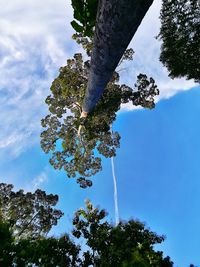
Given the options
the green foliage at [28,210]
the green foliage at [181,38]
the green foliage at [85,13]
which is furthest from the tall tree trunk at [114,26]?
the green foliage at [28,210]

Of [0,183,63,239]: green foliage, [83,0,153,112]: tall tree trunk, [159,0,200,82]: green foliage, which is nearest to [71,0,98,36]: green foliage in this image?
[83,0,153,112]: tall tree trunk

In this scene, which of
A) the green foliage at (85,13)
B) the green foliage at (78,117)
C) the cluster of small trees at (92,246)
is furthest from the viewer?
the green foliage at (78,117)

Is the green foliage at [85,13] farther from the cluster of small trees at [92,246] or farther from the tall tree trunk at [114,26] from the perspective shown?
the cluster of small trees at [92,246]

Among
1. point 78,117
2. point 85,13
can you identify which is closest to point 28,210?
point 78,117

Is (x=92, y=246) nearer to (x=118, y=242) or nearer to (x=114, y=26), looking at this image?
(x=118, y=242)

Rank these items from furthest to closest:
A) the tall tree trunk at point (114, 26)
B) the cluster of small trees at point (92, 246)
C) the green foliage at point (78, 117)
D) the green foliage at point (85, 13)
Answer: the green foliage at point (78, 117)
the cluster of small trees at point (92, 246)
the green foliage at point (85, 13)
the tall tree trunk at point (114, 26)

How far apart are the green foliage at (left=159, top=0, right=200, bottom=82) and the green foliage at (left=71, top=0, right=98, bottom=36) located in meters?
6.76

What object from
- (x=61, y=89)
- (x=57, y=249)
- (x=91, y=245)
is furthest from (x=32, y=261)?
(x=61, y=89)

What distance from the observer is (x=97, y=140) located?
81.4 ft

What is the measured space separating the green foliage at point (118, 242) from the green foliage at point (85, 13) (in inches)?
431

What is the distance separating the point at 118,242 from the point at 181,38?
10.1m

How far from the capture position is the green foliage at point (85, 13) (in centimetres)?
784

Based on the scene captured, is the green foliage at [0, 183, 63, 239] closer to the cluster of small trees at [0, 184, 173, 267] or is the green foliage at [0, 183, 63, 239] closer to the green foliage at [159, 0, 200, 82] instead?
the cluster of small trees at [0, 184, 173, 267]

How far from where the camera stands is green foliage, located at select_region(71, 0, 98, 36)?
7.84 meters
